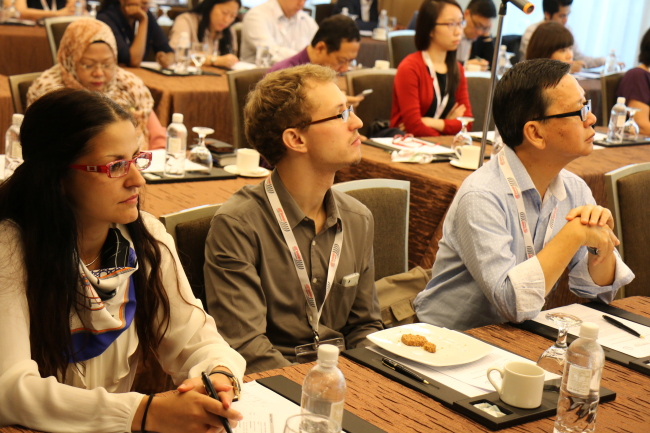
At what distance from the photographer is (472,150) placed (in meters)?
3.36

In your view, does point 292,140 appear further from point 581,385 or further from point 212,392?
point 581,385

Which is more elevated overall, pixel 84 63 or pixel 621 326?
pixel 84 63

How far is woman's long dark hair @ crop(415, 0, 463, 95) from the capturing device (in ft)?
14.9

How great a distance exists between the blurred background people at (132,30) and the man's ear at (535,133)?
3.63 meters

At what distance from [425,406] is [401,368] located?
0.45 feet

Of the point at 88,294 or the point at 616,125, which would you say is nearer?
the point at 88,294

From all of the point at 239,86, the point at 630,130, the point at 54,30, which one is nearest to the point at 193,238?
the point at 239,86

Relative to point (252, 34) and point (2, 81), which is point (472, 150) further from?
point (252, 34)

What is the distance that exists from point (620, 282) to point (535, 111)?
505 millimetres

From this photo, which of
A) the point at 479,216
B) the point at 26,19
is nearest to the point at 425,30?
the point at 479,216

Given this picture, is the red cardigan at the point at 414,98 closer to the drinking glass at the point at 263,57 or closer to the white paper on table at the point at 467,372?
the drinking glass at the point at 263,57

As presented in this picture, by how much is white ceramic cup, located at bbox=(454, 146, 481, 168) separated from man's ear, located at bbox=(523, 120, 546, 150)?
1.15 meters

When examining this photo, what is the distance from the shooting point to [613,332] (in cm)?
190

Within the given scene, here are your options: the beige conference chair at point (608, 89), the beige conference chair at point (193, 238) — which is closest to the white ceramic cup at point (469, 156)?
the beige conference chair at point (193, 238)
